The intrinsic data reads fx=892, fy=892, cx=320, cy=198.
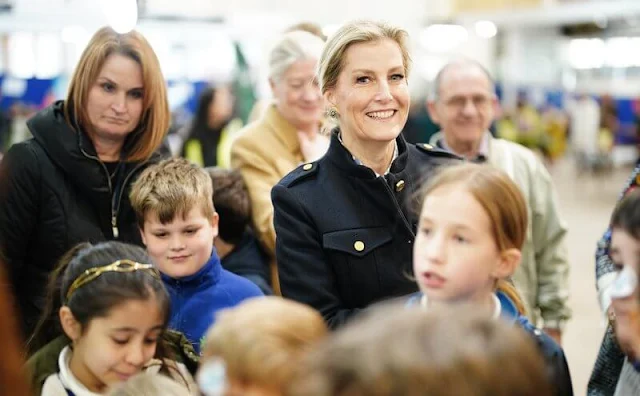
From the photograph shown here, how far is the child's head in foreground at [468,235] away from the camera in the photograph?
185cm

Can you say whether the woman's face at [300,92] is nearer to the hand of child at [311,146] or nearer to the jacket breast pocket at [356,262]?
the hand of child at [311,146]

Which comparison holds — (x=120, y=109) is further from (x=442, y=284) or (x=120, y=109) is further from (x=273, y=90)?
(x=442, y=284)

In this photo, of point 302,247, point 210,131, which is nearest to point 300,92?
point 302,247

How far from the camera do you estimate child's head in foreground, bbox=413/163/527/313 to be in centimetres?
185

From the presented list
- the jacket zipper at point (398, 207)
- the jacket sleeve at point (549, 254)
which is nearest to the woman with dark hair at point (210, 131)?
the jacket sleeve at point (549, 254)

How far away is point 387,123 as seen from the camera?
2.42m

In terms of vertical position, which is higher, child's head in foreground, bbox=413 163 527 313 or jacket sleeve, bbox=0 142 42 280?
child's head in foreground, bbox=413 163 527 313

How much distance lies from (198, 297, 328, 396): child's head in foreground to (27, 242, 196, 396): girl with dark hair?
0.80 m

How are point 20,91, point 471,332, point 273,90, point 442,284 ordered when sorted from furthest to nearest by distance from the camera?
1. point 20,91
2. point 273,90
3. point 442,284
4. point 471,332

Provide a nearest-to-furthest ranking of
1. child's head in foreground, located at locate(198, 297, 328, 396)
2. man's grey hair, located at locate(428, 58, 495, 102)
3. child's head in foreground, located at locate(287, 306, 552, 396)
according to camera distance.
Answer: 1. child's head in foreground, located at locate(287, 306, 552, 396)
2. child's head in foreground, located at locate(198, 297, 328, 396)
3. man's grey hair, located at locate(428, 58, 495, 102)

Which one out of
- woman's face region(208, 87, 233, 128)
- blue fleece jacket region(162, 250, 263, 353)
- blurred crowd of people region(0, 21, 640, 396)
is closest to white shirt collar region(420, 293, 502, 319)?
blurred crowd of people region(0, 21, 640, 396)

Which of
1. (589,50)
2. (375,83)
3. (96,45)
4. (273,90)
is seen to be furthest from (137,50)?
(589,50)

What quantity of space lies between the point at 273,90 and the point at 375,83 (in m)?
1.34

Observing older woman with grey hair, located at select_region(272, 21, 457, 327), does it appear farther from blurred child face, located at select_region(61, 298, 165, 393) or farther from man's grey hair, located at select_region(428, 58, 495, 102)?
man's grey hair, located at select_region(428, 58, 495, 102)
